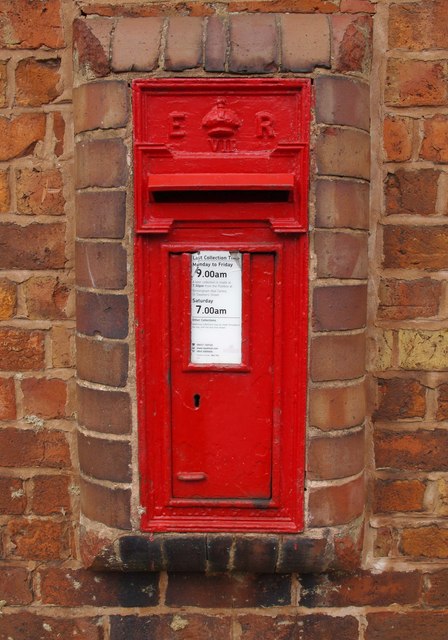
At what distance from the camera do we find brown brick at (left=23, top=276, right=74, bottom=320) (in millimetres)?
1505

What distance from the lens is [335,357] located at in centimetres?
138

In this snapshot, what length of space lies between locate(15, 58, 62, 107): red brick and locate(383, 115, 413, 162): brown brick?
0.82 m

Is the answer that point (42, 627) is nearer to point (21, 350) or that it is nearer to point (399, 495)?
point (21, 350)

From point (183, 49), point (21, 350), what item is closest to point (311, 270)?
point (183, 49)

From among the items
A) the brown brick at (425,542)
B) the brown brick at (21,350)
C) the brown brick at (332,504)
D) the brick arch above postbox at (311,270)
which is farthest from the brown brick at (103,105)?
the brown brick at (425,542)

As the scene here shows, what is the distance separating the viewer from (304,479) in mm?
1410

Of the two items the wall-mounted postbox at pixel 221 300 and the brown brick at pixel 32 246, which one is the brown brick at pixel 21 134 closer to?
the brown brick at pixel 32 246

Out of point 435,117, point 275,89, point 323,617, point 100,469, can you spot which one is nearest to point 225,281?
point 275,89

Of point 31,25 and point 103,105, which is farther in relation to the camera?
point 31,25

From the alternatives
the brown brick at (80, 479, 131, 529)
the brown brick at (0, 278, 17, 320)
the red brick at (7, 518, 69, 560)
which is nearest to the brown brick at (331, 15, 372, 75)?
the brown brick at (0, 278, 17, 320)

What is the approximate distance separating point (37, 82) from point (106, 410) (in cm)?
83

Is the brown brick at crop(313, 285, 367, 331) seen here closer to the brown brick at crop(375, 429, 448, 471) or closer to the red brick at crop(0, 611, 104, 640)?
the brown brick at crop(375, 429, 448, 471)

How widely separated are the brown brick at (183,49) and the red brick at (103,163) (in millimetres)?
210

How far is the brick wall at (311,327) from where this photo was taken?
133 centimetres
